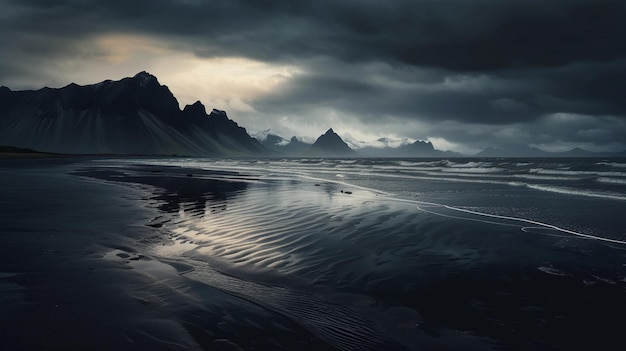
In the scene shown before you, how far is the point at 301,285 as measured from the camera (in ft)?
27.4

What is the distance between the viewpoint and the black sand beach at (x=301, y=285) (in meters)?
5.75

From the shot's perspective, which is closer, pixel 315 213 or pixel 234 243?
pixel 234 243

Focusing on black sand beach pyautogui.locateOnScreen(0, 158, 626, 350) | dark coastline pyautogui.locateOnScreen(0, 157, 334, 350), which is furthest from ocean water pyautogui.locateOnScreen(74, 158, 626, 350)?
dark coastline pyautogui.locateOnScreen(0, 157, 334, 350)

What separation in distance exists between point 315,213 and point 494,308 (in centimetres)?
1177

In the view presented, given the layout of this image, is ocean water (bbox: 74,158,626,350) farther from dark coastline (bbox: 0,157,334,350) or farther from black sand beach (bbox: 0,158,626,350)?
dark coastline (bbox: 0,157,334,350)

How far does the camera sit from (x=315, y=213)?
18.4 m

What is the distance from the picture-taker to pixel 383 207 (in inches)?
821

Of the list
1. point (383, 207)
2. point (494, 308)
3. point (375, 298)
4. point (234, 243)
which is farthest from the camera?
point (383, 207)

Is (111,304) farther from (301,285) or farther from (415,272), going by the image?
(415,272)

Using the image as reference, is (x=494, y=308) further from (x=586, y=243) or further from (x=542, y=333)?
(x=586, y=243)

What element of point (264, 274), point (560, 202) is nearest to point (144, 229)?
point (264, 274)

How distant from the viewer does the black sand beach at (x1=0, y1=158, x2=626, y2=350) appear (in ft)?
18.9

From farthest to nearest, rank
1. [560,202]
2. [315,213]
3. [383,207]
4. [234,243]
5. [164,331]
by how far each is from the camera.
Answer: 1. [560,202]
2. [383,207]
3. [315,213]
4. [234,243]
5. [164,331]

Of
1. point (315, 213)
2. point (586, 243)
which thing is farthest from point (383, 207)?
point (586, 243)
